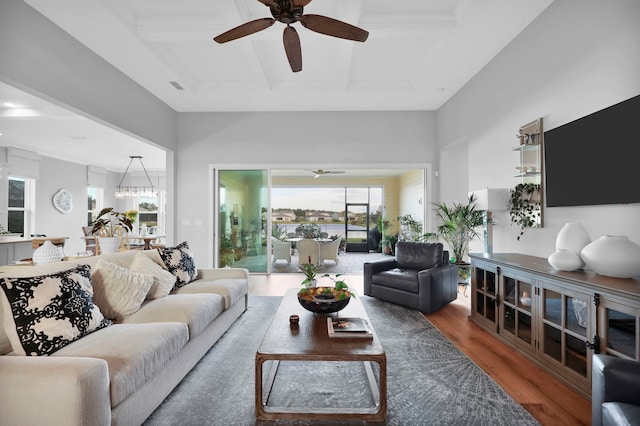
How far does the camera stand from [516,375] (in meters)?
2.50

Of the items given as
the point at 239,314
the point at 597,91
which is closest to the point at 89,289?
the point at 239,314

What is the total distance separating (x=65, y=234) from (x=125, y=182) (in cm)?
278

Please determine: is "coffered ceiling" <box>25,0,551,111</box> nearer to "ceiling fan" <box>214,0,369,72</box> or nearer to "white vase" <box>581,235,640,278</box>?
"ceiling fan" <box>214,0,369,72</box>

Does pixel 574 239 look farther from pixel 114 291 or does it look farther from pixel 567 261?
pixel 114 291

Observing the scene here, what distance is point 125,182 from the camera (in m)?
11.1

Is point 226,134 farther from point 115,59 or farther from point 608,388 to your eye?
point 608,388

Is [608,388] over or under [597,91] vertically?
under

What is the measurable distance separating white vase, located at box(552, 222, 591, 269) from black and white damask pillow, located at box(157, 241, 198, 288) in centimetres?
352

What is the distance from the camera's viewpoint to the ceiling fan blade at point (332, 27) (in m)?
2.55

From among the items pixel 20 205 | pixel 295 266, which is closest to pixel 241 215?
pixel 295 266

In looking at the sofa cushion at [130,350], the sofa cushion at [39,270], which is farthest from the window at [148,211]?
the sofa cushion at [130,350]

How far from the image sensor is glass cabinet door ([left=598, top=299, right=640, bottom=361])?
6.00 ft

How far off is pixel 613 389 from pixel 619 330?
680 millimetres

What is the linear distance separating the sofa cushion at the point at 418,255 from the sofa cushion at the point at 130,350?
3270mm
